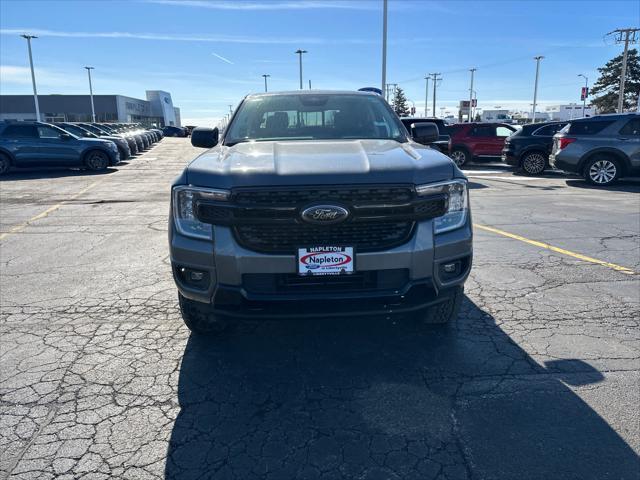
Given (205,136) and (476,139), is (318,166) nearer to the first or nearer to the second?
(205,136)

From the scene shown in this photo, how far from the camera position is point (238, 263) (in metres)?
2.98

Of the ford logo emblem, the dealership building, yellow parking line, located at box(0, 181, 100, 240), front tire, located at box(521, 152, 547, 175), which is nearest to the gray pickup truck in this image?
the ford logo emblem

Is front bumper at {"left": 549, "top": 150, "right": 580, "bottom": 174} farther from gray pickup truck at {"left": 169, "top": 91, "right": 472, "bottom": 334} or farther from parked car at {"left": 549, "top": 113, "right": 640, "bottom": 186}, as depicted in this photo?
gray pickup truck at {"left": 169, "top": 91, "right": 472, "bottom": 334}

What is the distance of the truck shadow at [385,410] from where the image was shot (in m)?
2.36

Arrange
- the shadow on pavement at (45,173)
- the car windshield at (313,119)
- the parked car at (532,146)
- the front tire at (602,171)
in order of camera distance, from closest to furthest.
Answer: the car windshield at (313,119) → the front tire at (602,171) → the parked car at (532,146) → the shadow on pavement at (45,173)

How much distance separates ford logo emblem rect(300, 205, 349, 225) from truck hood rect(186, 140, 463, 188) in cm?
15

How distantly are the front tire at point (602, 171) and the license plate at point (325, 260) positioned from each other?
39.3 ft

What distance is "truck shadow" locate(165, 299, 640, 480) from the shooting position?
236 centimetres

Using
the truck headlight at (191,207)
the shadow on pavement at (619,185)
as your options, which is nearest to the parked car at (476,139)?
the shadow on pavement at (619,185)

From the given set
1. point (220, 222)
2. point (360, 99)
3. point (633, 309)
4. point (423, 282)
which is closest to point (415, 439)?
point (423, 282)

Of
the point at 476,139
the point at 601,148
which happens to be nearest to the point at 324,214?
the point at 601,148

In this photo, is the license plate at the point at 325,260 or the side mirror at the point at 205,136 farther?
the side mirror at the point at 205,136

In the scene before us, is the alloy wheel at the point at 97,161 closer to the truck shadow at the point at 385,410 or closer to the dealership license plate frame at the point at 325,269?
the truck shadow at the point at 385,410

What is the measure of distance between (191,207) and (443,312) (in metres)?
1.93
